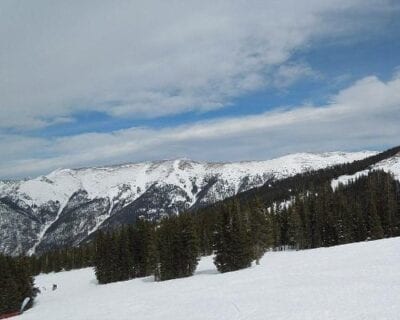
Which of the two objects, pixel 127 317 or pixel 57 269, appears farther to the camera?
pixel 57 269

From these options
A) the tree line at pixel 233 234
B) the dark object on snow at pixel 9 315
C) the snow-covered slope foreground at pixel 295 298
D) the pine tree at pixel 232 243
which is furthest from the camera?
the dark object on snow at pixel 9 315

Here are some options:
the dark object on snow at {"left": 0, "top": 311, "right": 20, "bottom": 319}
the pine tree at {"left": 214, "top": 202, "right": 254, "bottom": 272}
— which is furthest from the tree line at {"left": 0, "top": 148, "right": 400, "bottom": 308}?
the dark object on snow at {"left": 0, "top": 311, "right": 20, "bottom": 319}

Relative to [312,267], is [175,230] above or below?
above

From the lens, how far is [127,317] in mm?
38188

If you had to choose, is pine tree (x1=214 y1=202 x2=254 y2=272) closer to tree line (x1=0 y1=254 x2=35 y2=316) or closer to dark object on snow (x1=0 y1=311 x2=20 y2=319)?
dark object on snow (x1=0 y1=311 x2=20 y2=319)

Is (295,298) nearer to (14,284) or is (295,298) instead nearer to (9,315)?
(9,315)

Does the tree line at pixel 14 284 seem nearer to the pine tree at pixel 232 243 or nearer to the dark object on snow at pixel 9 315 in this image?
the dark object on snow at pixel 9 315

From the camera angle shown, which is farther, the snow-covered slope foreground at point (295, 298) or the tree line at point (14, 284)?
the tree line at point (14, 284)

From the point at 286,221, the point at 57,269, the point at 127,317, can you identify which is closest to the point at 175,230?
the point at 127,317

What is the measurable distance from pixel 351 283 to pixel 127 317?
59.5ft

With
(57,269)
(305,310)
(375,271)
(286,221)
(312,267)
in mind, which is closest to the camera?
(305,310)

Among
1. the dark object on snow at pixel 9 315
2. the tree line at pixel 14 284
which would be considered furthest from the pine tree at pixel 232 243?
the tree line at pixel 14 284

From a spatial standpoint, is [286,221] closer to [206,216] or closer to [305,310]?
[206,216]

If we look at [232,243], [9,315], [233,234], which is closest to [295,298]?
[232,243]
